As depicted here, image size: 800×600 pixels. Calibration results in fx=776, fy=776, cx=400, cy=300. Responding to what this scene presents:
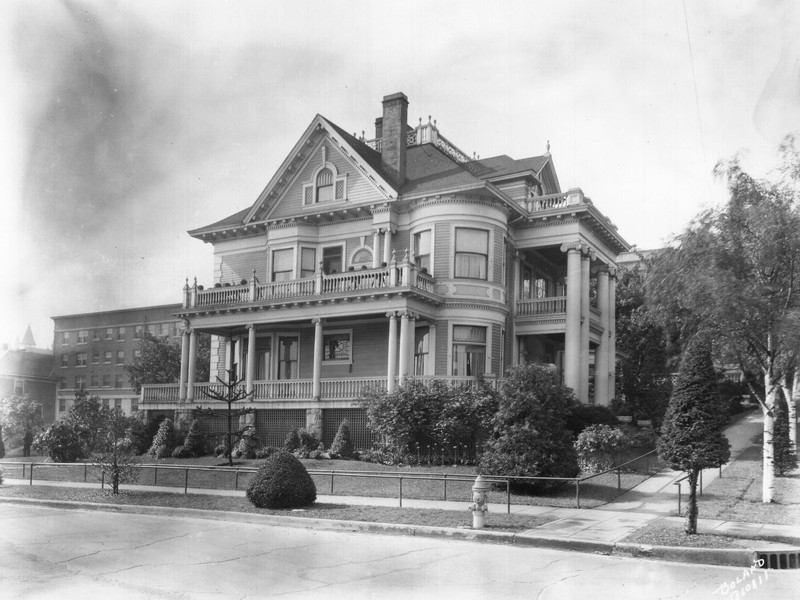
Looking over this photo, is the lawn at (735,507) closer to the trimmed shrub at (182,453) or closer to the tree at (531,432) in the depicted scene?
the tree at (531,432)

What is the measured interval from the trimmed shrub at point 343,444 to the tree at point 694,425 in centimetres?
1409

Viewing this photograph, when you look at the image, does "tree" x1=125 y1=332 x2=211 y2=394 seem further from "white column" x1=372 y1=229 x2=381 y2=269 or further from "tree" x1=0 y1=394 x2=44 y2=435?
"white column" x1=372 y1=229 x2=381 y2=269

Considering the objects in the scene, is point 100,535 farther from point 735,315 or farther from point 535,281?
point 535,281

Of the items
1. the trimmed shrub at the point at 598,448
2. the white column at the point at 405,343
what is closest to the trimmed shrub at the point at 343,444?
the white column at the point at 405,343

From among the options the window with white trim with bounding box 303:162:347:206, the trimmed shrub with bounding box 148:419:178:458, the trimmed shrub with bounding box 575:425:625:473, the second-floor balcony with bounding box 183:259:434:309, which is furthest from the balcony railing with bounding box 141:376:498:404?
the window with white trim with bounding box 303:162:347:206

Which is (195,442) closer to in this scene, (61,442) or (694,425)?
(61,442)

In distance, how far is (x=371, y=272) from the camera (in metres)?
28.2

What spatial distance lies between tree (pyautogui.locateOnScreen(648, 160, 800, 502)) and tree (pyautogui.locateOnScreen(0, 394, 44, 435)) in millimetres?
19533

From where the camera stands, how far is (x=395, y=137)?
105ft

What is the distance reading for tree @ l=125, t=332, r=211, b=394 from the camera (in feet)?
174

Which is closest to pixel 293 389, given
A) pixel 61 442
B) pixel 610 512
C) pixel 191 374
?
pixel 191 374

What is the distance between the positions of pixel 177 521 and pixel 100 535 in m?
2.28

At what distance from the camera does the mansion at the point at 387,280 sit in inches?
1126

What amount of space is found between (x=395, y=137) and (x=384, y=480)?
15.7 m
